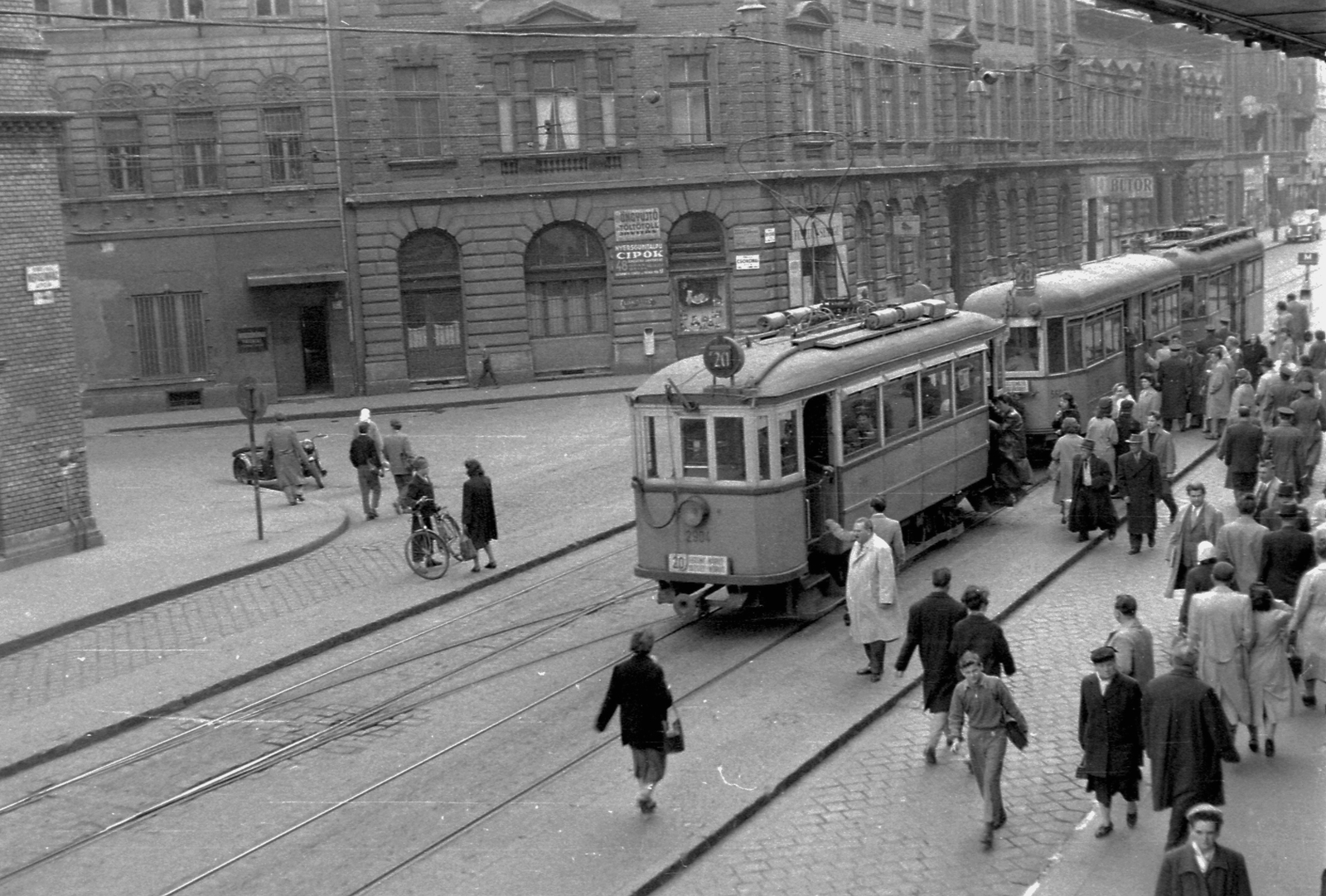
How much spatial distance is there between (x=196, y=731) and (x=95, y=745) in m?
0.80

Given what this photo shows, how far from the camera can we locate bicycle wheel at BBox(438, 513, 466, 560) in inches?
757

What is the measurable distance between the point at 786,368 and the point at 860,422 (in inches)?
60.2

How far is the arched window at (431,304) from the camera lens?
40.4 meters

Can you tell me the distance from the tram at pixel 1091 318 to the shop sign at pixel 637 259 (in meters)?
13.2

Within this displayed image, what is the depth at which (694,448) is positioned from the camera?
15594 millimetres

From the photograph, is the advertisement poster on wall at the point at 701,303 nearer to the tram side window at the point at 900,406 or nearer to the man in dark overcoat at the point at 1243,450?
the man in dark overcoat at the point at 1243,450

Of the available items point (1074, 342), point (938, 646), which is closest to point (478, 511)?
point (938, 646)

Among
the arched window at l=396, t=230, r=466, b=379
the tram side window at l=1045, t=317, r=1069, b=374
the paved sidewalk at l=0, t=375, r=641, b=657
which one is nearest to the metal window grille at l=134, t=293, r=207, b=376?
the paved sidewalk at l=0, t=375, r=641, b=657

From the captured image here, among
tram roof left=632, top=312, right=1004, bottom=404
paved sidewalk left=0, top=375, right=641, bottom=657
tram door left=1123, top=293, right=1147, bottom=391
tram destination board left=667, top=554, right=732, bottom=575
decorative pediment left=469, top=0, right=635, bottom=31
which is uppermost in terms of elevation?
decorative pediment left=469, top=0, right=635, bottom=31

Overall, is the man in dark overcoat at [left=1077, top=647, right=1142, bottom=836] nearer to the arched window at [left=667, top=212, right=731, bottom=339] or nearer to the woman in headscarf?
the woman in headscarf

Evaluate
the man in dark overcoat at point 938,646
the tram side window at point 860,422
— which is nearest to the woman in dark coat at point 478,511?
the tram side window at point 860,422

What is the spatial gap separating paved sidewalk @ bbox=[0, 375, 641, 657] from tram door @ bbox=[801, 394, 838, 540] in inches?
298

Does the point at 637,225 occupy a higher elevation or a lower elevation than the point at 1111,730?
higher

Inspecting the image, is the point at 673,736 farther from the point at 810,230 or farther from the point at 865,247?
the point at 865,247
